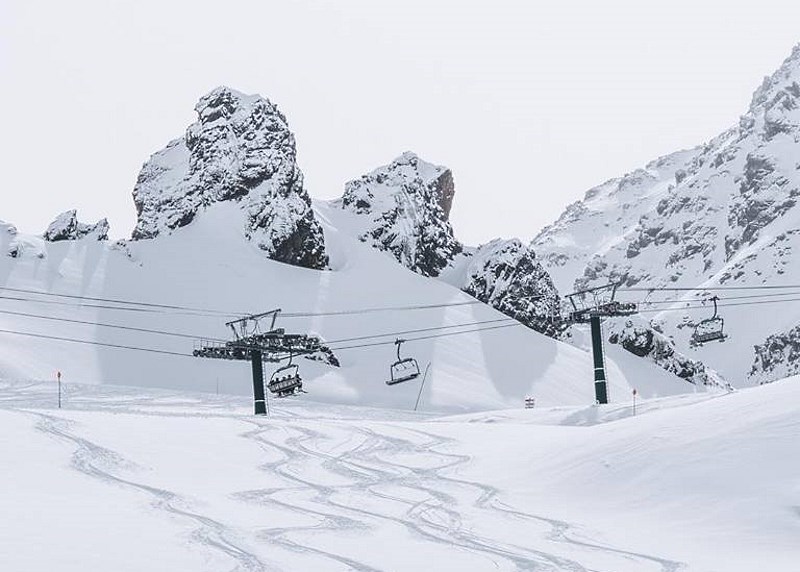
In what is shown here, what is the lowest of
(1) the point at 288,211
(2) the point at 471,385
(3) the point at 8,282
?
(2) the point at 471,385

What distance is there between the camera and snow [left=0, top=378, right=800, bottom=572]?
17453 millimetres

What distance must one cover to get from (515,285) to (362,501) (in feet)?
290

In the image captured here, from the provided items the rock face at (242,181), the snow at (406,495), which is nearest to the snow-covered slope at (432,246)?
the rock face at (242,181)

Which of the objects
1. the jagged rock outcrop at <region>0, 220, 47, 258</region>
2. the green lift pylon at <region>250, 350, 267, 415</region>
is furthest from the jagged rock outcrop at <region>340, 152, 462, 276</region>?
the green lift pylon at <region>250, 350, 267, 415</region>

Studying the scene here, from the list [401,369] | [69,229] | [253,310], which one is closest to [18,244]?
[69,229]

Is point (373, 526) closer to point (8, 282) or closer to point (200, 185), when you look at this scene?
point (8, 282)

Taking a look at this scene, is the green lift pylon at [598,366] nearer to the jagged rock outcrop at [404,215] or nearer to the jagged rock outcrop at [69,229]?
the jagged rock outcrop at [404,215]

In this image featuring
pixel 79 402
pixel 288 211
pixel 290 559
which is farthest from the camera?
pixel 288 211

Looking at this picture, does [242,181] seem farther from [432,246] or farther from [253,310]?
[432,246]

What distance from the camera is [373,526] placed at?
67.6ft

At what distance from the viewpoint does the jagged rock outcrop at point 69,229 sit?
334ft

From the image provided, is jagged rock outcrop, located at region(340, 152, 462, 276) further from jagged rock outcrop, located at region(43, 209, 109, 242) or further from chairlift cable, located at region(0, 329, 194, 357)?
chairlift cable, located at region(0, 329, 194, 357)

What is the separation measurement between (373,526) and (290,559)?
3969 mm

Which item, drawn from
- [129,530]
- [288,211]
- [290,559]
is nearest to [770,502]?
[290,559]
